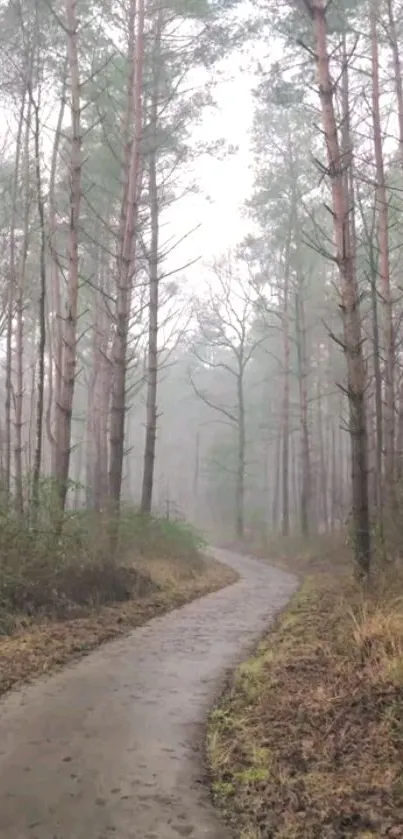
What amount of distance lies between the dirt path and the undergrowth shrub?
116 cm

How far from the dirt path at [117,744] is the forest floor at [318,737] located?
0.63ft

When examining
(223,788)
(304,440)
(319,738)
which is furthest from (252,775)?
(304,440)

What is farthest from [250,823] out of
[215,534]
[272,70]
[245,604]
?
[215,534]

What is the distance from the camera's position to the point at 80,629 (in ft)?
25.3

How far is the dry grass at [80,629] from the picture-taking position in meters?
6.19

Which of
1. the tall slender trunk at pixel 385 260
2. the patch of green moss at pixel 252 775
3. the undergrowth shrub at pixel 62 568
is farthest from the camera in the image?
the tall slender trunk at pixel 385 260

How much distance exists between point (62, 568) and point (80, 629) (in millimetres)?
1085

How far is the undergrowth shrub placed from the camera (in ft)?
25.4

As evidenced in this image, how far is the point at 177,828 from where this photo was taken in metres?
3.28

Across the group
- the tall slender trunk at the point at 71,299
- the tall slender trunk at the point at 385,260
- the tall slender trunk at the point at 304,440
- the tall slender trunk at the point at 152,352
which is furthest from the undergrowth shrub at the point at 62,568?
the tall slender trunk at the point at 304,440

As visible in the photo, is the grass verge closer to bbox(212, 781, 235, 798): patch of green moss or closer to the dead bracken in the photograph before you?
the dead bracken

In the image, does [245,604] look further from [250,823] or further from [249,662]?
[250,823]

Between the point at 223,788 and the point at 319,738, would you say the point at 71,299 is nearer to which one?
the point at 319,738

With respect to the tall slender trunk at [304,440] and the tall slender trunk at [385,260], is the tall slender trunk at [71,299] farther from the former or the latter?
the tall slender trunk at [304,440]
